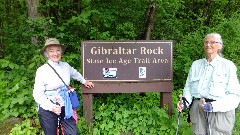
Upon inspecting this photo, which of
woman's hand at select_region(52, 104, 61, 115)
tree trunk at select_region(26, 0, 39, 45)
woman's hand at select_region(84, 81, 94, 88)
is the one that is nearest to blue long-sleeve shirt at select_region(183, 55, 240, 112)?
woman's hand at select_region(52, 104, 61, 115)

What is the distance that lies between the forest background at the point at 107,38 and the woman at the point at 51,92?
1.09 m

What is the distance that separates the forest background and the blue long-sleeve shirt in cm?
158

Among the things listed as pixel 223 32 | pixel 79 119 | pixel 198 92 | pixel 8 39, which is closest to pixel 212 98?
pixel 198 92

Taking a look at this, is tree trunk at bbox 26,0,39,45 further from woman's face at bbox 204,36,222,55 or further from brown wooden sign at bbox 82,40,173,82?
woman's face at bbox 204,36,222,55

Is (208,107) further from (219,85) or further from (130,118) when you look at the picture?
(130,118)

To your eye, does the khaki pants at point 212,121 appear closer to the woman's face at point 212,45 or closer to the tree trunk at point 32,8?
the woman's face at point 212,45

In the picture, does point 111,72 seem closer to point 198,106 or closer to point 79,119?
point 79,119

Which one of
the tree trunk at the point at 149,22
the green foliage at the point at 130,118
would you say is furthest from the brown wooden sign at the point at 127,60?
the tree trunk at the point at 149,22

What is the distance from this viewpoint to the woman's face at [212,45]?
365cm

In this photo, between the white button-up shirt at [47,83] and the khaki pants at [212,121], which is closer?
the khaki pants at [212,121]

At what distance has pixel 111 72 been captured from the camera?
529cm

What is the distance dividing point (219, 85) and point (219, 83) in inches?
1.0

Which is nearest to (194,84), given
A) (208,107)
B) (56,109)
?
(208,107)

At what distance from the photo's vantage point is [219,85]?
3658 mm
